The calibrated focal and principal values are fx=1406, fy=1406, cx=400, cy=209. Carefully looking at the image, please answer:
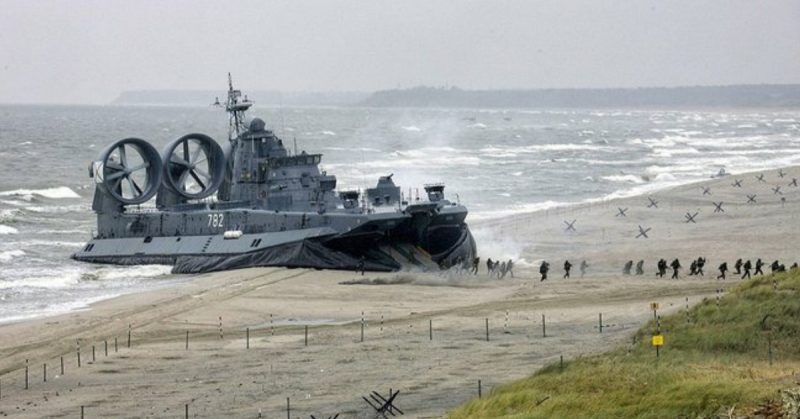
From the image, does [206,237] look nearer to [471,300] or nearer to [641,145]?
[471,300]

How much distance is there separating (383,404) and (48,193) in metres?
57.9

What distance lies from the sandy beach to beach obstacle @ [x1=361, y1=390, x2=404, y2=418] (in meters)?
0.17

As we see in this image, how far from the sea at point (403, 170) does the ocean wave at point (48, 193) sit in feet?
0.24

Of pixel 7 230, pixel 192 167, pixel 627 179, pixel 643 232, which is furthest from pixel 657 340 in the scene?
pixel 627 179

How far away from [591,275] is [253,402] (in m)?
18.7

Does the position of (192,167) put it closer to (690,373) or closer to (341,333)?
(341,333)

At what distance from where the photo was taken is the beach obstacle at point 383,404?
75.2ft

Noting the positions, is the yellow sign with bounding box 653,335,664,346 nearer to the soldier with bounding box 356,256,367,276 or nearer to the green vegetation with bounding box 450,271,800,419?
the green vegetation with bounding box 450,271,800,419

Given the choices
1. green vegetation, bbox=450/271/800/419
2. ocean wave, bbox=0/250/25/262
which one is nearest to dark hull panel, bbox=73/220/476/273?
ocean wave, bbox=0/250/25/262

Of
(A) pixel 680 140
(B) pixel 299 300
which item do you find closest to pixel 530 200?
(B) pixel 299 300

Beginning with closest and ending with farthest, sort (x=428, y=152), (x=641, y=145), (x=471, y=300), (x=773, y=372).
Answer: (x=773, y=372)
(x=471, y=300)
(x=428, y=152)
(x=641, y=145)

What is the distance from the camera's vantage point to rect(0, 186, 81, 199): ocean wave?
76438mm

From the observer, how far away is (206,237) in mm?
46844

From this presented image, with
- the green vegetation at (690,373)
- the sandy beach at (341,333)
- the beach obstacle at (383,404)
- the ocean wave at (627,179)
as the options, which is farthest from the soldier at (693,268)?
the ocean wave at (627,179)
